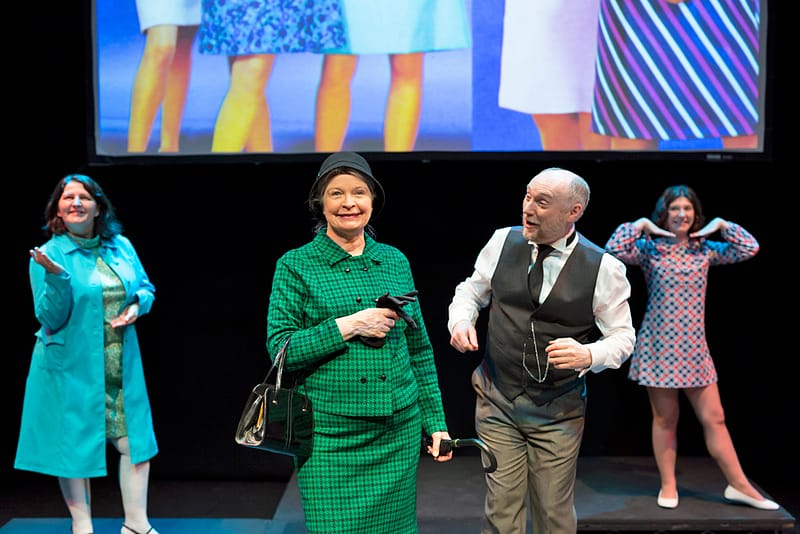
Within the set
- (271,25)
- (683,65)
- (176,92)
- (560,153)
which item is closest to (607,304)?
(560,153)

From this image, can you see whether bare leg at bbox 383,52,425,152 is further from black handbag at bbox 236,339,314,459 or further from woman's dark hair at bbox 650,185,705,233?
black handbag at bbox 236,339,314,459

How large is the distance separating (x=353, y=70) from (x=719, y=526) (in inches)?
111

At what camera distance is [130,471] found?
3.92 m

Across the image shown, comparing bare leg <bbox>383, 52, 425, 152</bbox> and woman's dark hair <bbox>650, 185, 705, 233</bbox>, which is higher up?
bare leg <bbox>383, 52, 425, 152</bbox>

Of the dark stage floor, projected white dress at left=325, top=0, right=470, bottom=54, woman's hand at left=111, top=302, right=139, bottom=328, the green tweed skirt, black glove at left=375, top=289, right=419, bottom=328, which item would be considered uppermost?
projected white dress at left=325, top=0, right=470, bottom=54

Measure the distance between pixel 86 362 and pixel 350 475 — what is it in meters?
1.56

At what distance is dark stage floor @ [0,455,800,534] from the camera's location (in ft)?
13.3

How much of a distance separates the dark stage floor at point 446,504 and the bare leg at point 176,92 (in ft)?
6.13

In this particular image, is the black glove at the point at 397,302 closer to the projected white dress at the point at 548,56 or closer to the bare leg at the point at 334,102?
the bare leg at the point at 334,102

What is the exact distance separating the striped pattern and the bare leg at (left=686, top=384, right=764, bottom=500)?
4.38 feet

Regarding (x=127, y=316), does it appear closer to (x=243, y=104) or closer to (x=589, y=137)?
(x=243, y=104)

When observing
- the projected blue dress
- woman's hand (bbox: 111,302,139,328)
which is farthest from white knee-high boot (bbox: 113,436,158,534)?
the projected blue dress

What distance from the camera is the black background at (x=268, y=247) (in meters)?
4.86

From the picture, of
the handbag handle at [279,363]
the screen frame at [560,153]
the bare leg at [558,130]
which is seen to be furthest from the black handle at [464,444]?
the bare leg at [558,130]
